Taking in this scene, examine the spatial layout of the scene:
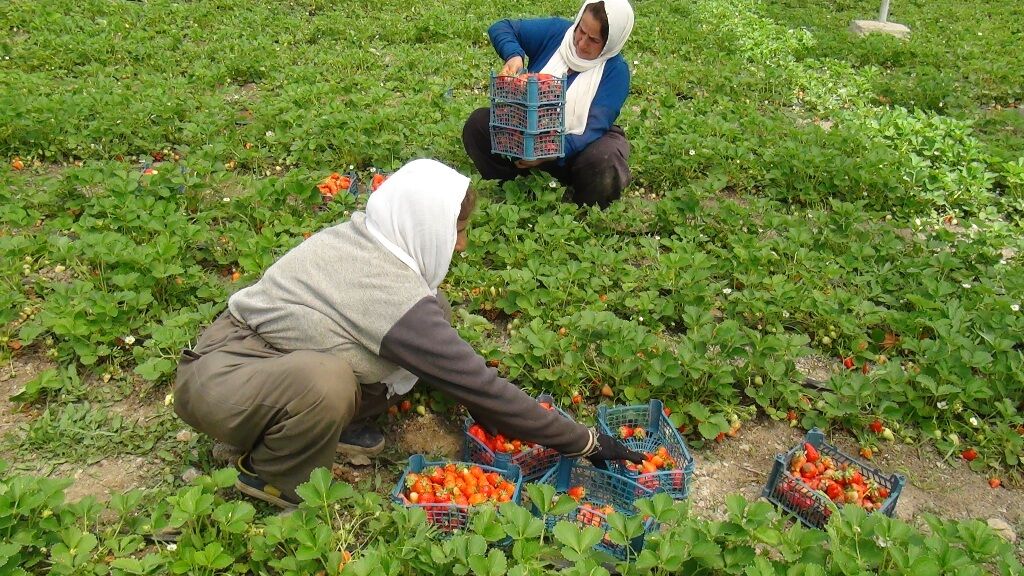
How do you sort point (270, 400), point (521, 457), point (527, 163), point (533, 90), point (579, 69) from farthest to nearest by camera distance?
point (527, 163) < point (579, 69) < point (533, 90) < point (521, 457) < point (270, 400)

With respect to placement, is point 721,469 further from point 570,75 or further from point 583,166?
point 570,75

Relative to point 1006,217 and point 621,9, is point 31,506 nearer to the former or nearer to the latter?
point 621,9

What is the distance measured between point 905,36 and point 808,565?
9.97 m

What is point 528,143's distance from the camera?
4.57 meters

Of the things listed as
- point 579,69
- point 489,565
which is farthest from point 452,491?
point 579,69

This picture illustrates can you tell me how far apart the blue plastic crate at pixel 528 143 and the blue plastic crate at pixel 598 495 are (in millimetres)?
2262

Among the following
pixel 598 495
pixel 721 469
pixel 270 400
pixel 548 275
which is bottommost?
pixel 721 469

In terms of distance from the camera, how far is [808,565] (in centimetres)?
203

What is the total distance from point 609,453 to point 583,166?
2.42 metres

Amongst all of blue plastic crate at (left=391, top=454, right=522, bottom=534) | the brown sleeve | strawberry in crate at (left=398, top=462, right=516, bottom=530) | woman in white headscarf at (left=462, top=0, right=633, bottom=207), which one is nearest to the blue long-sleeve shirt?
woman in white headscarf at (left=462, top=0, right=633, bottom=207)

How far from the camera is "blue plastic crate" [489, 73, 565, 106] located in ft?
14.5

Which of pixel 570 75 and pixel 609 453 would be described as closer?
pixel 609 453

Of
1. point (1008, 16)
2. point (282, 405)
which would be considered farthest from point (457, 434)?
point (1008, 16)

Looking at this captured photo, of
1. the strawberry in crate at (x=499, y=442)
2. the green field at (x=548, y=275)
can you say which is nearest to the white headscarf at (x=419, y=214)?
the strawberry in crate at (x=499, y=442)
